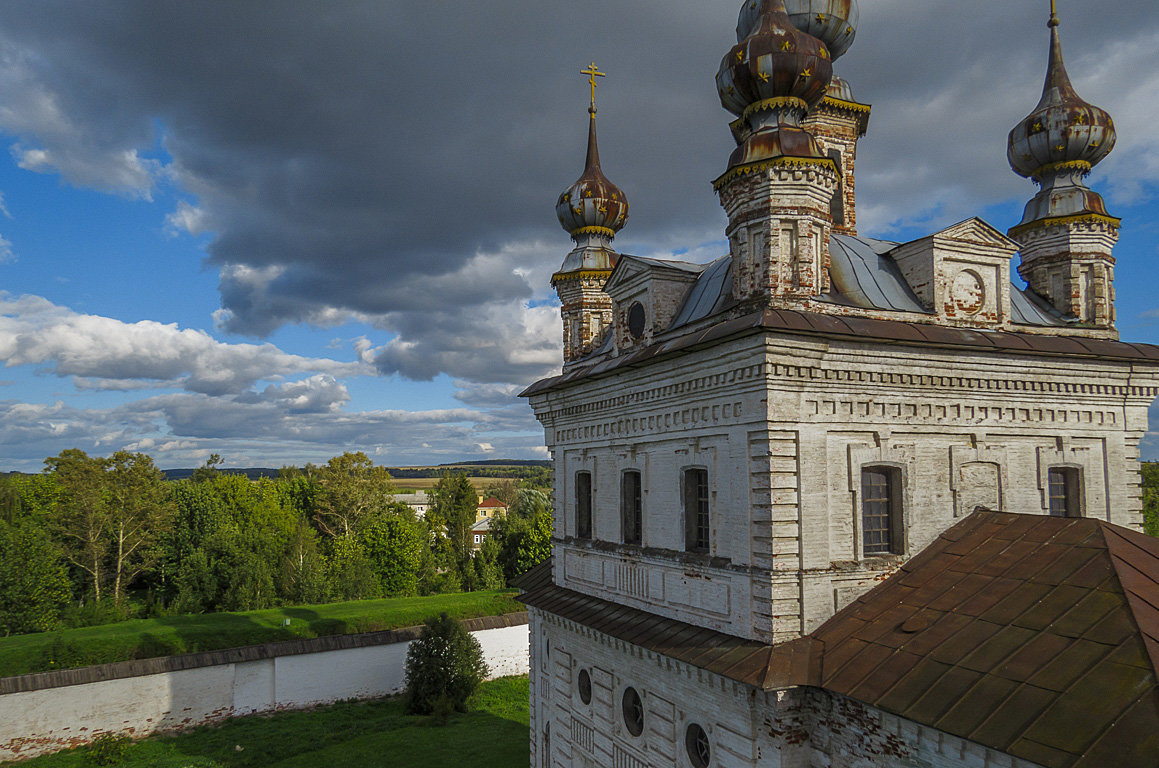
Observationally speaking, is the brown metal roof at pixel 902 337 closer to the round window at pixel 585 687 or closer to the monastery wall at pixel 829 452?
the monastery wall at pixel 829 452

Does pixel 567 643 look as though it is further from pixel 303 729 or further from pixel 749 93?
pixel 303 729

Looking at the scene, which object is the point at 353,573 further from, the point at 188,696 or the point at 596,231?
the point at 596,231

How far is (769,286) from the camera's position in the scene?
33.0 ft

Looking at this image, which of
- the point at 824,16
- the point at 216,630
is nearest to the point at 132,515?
the point at 216,630

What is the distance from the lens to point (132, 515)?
44.9 metres

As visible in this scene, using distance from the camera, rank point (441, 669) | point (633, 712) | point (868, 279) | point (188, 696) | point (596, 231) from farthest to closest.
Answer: point (441, 669) < point (188, 696) < point (596, 231) < point (633, 712) < point (868, 279)

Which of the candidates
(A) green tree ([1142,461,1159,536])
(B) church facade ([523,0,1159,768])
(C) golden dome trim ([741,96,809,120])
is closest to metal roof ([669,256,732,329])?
(B) church facade ([523,0,1159,768])

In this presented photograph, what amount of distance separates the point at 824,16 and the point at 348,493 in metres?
52.5

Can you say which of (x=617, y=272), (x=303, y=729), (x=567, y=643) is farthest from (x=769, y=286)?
(x=303, y=729)

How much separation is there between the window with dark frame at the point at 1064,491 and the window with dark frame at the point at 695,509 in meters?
5.39

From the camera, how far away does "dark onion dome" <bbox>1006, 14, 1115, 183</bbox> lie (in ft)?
43.5

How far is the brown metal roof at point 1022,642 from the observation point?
20.1ft

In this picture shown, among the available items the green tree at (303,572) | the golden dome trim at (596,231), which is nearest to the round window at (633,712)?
the golden dome trim at (596,231)

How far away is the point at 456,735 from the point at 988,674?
21.6 meters
